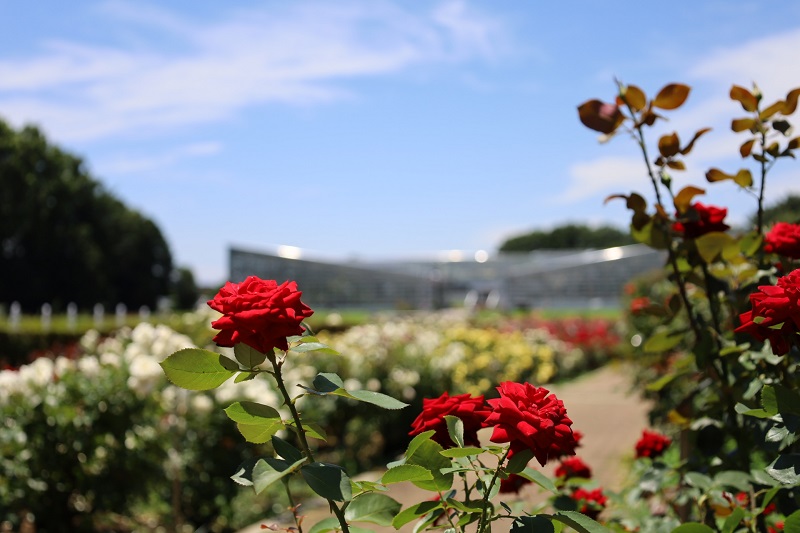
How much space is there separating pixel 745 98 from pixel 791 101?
97 millimetres

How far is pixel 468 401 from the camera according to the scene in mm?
1194

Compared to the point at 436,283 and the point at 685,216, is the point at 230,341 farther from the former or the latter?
the point at 436,283

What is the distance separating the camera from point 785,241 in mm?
1672

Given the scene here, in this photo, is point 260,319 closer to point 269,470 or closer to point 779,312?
point 269,470

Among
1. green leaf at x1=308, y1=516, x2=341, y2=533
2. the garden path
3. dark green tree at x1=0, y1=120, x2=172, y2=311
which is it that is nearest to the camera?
green leaf at x1=308, y1=516, x2=341, y2=533

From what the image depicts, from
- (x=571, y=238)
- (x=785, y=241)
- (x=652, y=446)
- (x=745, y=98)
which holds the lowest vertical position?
(x=652, y=446)

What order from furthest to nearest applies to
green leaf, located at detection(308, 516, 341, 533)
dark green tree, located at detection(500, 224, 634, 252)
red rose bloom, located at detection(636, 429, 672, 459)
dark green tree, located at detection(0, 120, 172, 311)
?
dark green tree, located at detection(500, 224, 634, 252) → dark green tree, located at detection(0, 120, 172, 311) → red rose bloom, located at detection(636, 429, 672, 459) → green leaf, located at detection(308, 516, 341, 533)

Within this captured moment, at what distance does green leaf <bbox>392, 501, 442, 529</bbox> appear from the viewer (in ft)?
3.41

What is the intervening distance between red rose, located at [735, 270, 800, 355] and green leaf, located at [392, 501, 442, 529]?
20.1 inches

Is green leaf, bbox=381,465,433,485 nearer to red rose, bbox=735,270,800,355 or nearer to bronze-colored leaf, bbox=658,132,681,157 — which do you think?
red rose, bbox=735,270,800,355

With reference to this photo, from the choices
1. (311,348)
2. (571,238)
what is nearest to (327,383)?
(311,348)

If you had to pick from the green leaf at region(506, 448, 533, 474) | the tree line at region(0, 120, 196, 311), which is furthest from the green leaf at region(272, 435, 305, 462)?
the tree line at region(0, 120, 196, 311)

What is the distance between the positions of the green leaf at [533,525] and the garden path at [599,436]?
0.52m

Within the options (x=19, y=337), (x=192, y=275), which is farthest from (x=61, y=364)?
(x=192, y=275)
